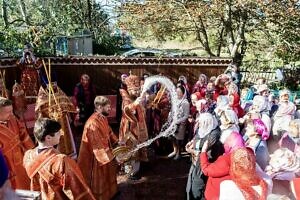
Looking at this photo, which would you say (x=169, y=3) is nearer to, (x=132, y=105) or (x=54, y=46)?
(x=54, y=46)

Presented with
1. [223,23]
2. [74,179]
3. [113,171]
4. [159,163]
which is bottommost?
[159,163]

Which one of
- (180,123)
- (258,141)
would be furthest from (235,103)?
(258,141)

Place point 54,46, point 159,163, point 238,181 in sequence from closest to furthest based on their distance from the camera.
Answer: point 238,181, point 159,163, point 54,46

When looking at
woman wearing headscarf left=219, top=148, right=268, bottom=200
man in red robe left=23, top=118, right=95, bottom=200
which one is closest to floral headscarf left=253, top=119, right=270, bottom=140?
woman wearing headscarf left=219, top=148, right=268, bottom=200

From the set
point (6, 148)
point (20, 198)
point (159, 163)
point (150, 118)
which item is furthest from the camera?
point (150, 118)

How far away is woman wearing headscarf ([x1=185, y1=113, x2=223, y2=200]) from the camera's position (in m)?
5.18

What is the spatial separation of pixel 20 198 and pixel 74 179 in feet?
2.85

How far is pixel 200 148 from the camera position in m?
5.36

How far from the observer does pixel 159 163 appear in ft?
27.0

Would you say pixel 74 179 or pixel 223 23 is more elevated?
pixel 223 23

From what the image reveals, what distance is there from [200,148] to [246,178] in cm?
176

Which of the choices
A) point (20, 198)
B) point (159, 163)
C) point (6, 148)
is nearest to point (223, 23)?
point (159, 163)

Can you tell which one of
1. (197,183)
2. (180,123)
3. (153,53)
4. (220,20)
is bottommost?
(197,183)

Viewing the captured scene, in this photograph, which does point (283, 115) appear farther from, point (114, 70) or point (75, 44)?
point (75, 44)
